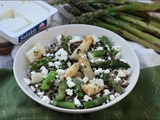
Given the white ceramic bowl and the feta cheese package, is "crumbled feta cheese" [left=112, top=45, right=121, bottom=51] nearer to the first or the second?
the white ceramic bowl

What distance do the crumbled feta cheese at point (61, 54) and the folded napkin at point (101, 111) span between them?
15 centimetres

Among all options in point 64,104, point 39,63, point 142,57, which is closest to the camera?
point 64,104

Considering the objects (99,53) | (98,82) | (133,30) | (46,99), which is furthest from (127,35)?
(46,99)

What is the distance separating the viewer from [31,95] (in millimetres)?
905

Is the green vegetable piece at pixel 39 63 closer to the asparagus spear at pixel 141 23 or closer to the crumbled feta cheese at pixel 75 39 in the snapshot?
the crumbled feta cheese at pixel 75 39

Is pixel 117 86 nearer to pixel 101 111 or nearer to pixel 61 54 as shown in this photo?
pixel 101 111

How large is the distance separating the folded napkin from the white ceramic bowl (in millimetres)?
48

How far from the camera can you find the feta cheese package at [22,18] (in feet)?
3.67

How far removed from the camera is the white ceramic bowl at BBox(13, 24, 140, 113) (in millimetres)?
898

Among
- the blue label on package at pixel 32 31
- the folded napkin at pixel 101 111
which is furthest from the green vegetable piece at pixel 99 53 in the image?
the blue label on package at pixel 32 31

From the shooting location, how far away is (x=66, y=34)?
1127mm

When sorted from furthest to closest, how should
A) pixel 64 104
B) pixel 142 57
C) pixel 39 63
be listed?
pixel 142 57
pixel 39 63
pixel 64 104

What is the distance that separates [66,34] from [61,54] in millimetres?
131

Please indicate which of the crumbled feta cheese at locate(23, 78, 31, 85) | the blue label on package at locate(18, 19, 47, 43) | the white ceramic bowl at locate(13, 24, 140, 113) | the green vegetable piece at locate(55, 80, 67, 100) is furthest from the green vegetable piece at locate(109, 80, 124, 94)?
the blue label on package at locate(18, 19, 47, 43)
